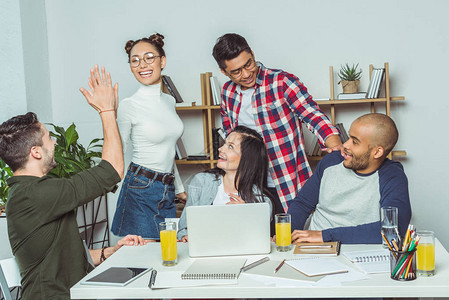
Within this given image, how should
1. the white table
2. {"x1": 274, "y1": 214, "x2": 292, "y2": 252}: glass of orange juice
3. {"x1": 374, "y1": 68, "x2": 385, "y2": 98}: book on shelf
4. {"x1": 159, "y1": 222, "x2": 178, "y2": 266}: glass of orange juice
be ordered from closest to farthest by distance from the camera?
1. the white table
2. {"x1": 159, "y1": 222, "x2": 178, "y2": 266}: glass of orange juice
3. {"x1": 274, "y1": 214, "x2": 292, "y2": 252}: glass of orange juice
4. {"x1": 374, "y1": 68, "x2": 385, "y2": 98}: book on shelf

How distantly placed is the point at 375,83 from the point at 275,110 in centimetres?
111

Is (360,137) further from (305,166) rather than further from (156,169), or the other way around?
(156,169)

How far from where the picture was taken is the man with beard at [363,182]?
6.66 ft

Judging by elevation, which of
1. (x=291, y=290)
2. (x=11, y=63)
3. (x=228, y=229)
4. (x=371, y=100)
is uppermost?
(x=11, y=63)

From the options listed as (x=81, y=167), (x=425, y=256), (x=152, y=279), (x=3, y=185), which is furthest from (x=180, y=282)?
(x=3, y=185)

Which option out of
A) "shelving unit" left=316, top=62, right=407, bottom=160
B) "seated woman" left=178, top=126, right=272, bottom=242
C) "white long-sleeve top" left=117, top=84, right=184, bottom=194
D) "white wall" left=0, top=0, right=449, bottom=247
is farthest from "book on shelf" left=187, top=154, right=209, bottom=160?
"seated woman" left=178, top=126, right=272, bottom=242

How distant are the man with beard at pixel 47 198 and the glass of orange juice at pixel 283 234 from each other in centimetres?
61

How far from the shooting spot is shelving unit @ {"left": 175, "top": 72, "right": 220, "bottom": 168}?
3.61 meters

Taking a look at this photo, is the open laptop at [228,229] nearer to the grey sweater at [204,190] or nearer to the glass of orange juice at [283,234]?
the glass of orange juice at [283,234]

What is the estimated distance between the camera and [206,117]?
373 centimetres

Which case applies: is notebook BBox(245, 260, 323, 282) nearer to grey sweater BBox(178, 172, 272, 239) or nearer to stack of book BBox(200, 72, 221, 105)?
grey sweater BBox(178, 172, 272, 239)

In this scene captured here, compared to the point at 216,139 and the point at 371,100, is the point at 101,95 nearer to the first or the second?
the point at 216,139

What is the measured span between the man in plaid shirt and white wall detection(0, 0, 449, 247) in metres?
1.08

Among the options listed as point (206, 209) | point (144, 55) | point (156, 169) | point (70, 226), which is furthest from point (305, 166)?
point (70, 226)
